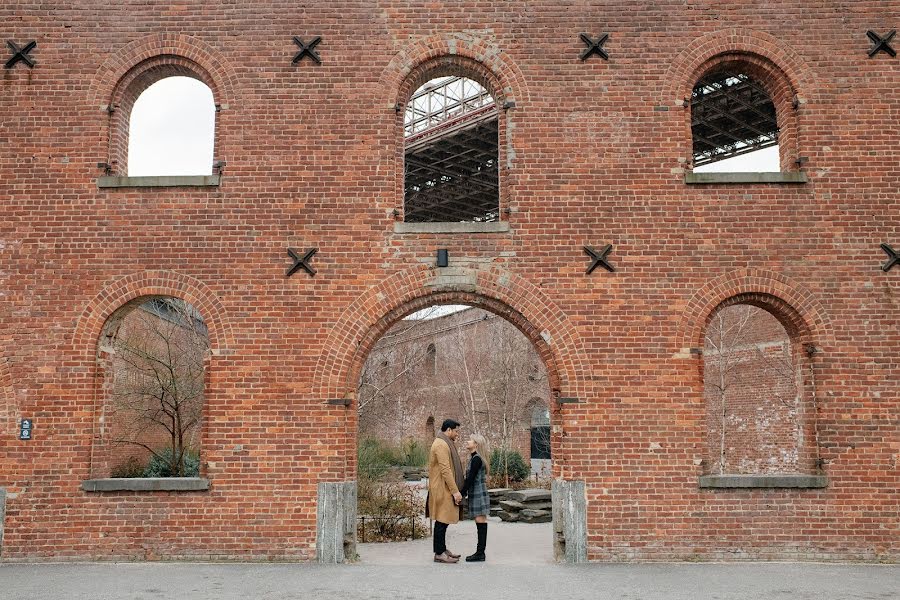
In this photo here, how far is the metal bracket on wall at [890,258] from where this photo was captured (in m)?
10.2

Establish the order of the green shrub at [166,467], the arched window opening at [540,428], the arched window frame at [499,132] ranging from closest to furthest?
1. the arched window frame at [499,132]
2. the green shrub at [166,467]
3. the arched window opening at [540,428]

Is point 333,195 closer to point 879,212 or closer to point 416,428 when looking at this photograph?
point 879,212

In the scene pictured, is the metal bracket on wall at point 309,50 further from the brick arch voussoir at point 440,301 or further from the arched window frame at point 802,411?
the arched window frame at point 802,411

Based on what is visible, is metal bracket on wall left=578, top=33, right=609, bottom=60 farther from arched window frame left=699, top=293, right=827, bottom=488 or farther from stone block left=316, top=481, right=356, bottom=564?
stone block left=316, top=481, right=356, bottom=564

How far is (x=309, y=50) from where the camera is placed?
10.7 metres

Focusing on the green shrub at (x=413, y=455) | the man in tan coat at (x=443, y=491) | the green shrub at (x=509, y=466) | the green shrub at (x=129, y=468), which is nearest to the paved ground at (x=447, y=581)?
the man in tan coat at (x=443, y=491)

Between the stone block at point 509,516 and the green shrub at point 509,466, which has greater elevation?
the green shrub at point 509,466

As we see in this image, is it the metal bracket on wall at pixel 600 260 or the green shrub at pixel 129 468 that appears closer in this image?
the metal bracket on wall at pixel 600 260

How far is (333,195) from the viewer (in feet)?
34.2

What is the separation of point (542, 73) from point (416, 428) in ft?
81.9

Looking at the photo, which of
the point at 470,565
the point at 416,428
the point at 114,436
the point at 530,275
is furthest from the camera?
the point at 416,428

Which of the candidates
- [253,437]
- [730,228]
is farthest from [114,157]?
[730,228]

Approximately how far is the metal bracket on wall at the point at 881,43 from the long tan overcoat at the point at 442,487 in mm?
7887

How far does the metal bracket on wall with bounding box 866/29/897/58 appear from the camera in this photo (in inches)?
419
